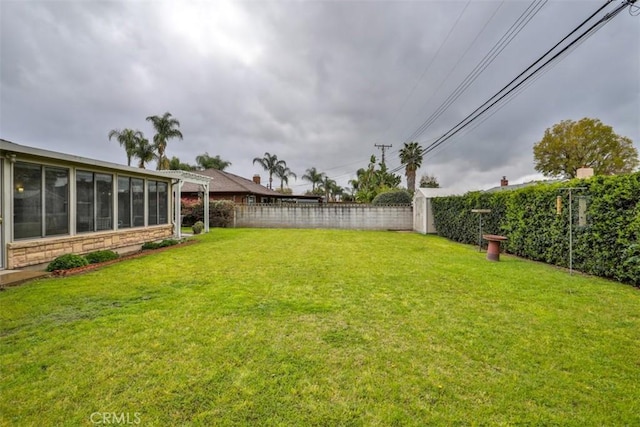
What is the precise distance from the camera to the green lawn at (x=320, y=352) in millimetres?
1943

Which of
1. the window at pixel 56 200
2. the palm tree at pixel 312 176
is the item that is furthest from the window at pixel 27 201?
the palm tree at pixel 312 176

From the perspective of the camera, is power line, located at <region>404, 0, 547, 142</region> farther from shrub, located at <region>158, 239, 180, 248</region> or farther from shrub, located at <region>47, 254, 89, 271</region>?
shrub, located at <region>47, 254, 89, 271</region>

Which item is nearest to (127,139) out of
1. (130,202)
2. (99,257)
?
(130,202)

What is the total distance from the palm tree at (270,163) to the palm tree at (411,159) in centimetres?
1745

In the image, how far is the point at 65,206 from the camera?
6789 mm

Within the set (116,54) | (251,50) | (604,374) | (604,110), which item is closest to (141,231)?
(116,54)

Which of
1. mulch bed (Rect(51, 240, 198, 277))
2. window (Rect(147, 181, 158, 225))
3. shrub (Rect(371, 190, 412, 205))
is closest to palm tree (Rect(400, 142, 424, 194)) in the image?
shrub (Rect(371, 190, 412, 205))

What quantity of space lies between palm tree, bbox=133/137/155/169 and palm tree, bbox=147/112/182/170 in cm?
52

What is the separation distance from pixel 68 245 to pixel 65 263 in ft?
3.65

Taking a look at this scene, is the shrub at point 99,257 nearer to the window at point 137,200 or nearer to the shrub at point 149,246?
the shrub at point 149,246

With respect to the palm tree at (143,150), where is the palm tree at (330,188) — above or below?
below

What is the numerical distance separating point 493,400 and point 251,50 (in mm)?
13178

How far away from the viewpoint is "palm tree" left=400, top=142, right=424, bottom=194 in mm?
27297

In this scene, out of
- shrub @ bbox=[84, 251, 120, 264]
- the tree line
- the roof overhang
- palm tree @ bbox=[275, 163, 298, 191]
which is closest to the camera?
the roof overhang
